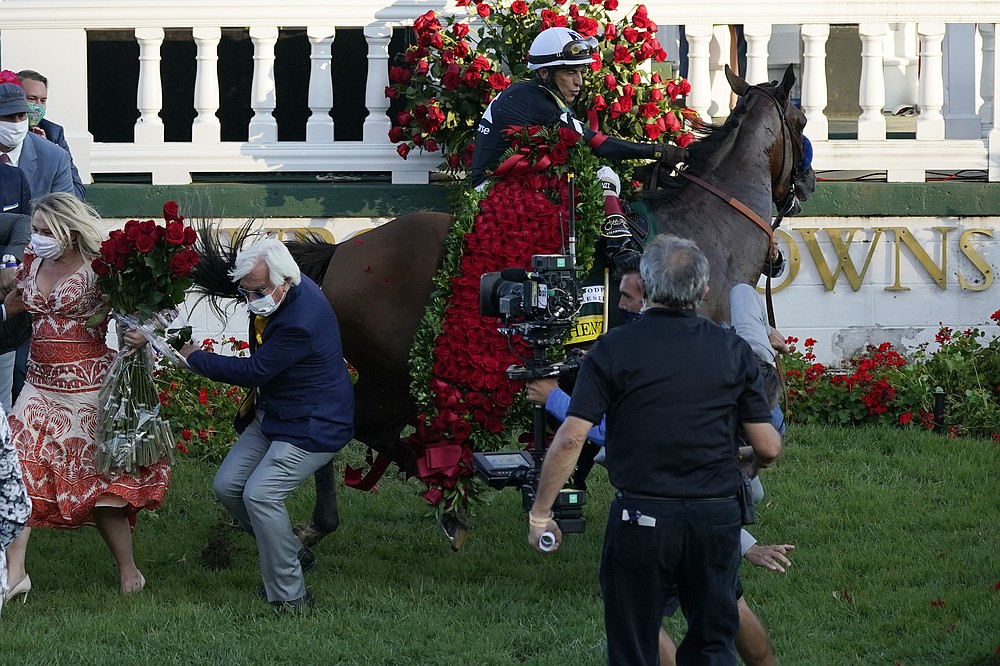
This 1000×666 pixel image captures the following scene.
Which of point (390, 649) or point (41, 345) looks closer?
point (390, 649)

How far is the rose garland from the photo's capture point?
613 cm

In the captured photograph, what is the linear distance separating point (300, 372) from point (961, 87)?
6.09 m

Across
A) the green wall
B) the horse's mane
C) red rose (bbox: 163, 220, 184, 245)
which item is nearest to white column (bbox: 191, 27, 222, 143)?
the green wall

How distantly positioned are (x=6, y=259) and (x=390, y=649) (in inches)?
103

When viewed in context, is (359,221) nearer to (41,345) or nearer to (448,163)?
(448,163)

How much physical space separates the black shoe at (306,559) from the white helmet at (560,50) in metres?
2.49

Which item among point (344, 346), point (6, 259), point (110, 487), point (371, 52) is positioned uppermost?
point (371, 52)

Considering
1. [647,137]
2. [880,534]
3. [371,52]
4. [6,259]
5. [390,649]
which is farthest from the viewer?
[371,52]

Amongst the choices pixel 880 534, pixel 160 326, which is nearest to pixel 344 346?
pixel 160 326

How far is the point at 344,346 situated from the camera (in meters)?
6.46

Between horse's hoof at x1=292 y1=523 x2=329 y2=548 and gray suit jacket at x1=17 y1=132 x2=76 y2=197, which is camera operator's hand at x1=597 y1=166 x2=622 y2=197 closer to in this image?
horse's hoof at x1=292 y1=523 x2=329 y2=548

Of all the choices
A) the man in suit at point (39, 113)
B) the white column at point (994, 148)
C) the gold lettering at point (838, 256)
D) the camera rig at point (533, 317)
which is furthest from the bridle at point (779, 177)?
the man in suit at point (39, 113)

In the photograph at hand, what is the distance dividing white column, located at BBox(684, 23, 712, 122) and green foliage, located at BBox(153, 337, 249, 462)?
3.27 meters

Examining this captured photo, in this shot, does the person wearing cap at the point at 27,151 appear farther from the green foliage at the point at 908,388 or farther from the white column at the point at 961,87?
the white column at the point at 961,87
